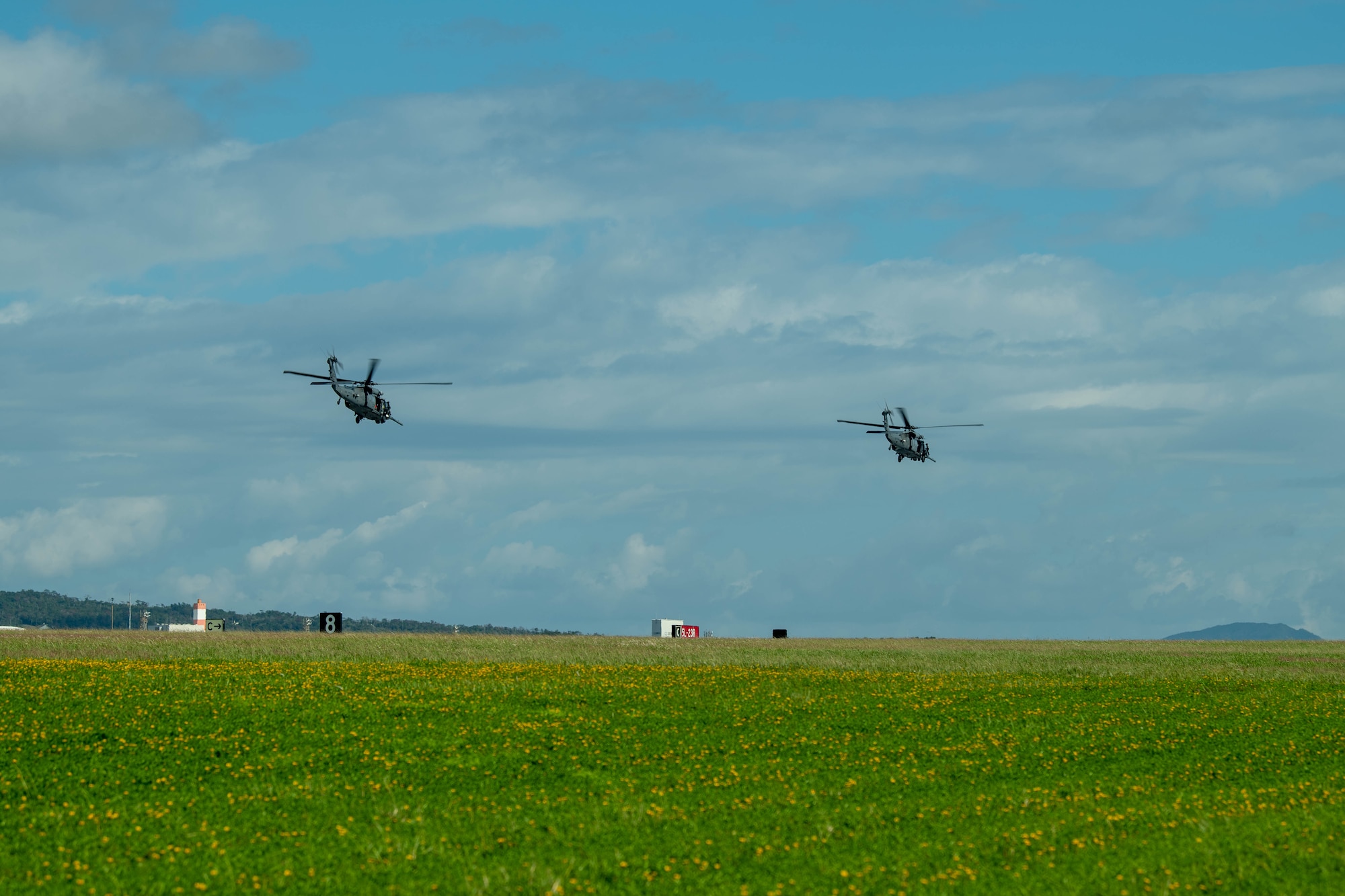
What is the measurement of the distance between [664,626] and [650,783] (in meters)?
116

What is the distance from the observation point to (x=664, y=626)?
141125 mm

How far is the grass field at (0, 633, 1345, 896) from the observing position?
62.2 ft

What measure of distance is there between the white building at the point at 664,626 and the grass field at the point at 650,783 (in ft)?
298

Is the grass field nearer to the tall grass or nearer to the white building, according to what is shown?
the tall grass

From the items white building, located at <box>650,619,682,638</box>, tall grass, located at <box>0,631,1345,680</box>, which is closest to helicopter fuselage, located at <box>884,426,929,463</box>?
tall grass, located at <box>0,631,1345,680</box>

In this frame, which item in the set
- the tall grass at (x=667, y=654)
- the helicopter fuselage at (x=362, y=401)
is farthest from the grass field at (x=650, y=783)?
the helicopter fuselage at (x=362, y=401)

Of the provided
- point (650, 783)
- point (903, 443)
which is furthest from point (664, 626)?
point (650, 783)

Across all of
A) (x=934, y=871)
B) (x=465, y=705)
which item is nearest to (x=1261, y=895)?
(x=934, y=871)

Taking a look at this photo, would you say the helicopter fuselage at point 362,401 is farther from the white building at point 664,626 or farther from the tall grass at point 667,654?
the white building at point 664,626

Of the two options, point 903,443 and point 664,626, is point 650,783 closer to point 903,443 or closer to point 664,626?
point 903,443

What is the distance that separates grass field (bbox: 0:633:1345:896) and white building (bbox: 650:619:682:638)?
90.7 m

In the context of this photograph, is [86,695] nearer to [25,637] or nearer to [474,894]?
[474,894]

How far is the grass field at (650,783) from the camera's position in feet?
62.2

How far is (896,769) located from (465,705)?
14000 mm
